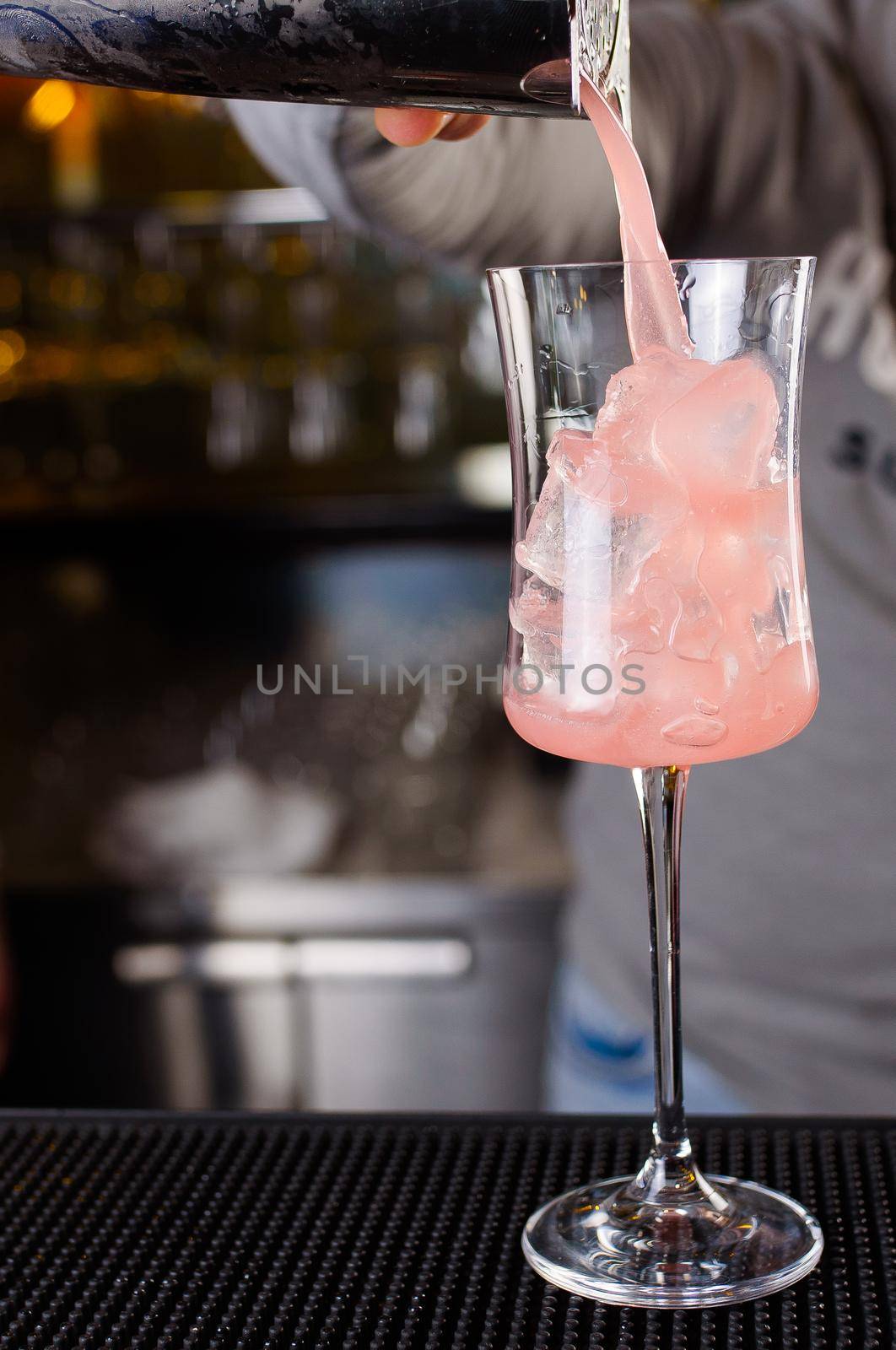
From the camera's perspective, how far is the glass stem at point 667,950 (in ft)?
2.19

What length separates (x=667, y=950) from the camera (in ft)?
2.19

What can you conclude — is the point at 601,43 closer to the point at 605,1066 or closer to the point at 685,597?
the point at 685,597

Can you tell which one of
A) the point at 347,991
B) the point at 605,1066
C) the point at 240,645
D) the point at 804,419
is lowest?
the point at 347,991

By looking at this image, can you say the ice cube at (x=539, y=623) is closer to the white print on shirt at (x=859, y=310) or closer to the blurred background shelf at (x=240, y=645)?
the white print on shirt at (x=859, y=310)

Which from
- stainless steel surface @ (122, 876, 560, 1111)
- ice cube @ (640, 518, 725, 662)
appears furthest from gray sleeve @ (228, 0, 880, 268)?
stainless steel surface @ (122, 876, 560, 1111)

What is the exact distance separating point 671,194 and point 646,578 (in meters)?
0.72

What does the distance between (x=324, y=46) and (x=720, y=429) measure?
0.78 feet

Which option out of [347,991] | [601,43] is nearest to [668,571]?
[601,43]

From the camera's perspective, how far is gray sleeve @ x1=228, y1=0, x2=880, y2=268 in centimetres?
108

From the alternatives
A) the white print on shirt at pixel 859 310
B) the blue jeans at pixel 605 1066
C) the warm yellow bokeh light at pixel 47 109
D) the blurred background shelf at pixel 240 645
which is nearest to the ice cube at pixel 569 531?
the white print on shirt at pixel 859 310

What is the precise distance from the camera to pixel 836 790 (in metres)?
1.21

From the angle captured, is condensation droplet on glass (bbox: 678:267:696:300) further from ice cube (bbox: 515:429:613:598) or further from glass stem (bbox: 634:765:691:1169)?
glass stem (bbox: 634:765:691:1169)

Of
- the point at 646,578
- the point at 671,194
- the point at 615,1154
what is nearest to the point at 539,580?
the point at 646,578

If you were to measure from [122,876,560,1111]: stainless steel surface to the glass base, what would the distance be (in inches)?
58.9
